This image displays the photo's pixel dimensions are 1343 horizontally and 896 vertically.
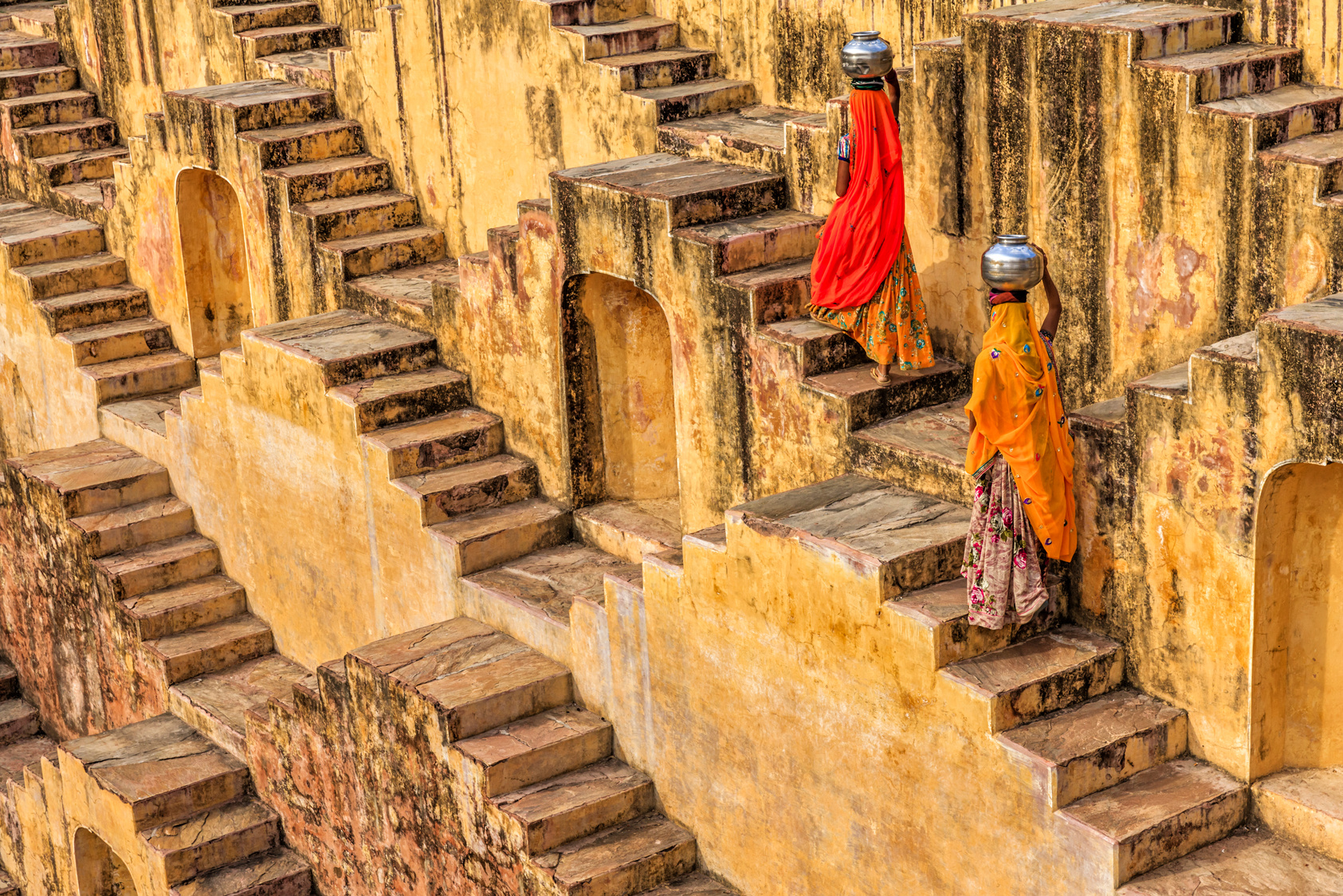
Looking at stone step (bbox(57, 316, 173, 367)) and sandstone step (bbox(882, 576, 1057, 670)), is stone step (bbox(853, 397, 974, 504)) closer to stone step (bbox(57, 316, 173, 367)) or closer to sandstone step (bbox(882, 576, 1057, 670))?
sandstone step (bbox(882, 576, 1057, 670))

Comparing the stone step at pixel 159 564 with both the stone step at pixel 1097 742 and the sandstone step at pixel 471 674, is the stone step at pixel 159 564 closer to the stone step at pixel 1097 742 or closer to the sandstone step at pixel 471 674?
the sandstone step at pixel 471 674

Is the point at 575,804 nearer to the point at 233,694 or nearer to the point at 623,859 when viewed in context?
the point at 623,859

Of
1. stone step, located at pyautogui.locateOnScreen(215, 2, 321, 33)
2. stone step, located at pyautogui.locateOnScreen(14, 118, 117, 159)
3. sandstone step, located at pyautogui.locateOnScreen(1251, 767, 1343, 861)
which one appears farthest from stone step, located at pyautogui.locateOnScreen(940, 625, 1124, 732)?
stone step, located at pyautogui.locateOnScreen(14, 118, 117, 159)

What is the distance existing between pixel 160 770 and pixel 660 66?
5.10 meters

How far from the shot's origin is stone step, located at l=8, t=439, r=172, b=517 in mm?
12766

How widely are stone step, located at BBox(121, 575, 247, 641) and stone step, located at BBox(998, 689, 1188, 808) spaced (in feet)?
21.8

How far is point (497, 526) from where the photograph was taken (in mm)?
10422

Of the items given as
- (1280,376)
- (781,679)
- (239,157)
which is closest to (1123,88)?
(1280,376)

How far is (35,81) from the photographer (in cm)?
1595

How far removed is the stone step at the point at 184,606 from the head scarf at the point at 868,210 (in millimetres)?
5487

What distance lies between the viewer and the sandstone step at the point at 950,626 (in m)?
7.44

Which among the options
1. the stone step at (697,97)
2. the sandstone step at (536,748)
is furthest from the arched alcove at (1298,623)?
the stone step at (697,97)

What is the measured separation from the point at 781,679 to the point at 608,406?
8.90 feet

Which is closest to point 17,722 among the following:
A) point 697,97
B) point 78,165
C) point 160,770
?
point 160,770
